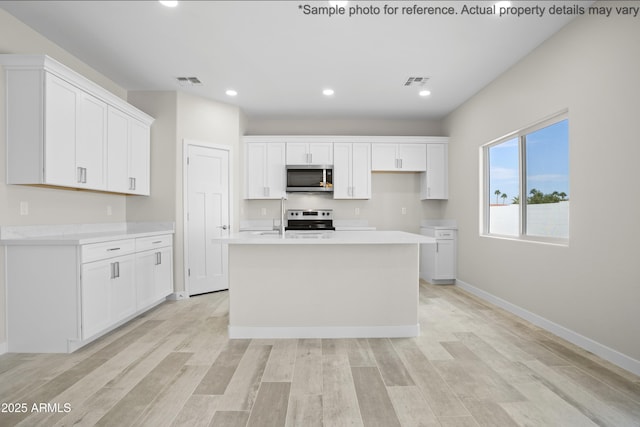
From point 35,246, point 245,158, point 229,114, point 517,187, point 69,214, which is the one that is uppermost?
point 229,114

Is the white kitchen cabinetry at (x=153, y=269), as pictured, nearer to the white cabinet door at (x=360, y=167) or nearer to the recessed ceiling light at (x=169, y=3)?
the recessed ceiling light at (x=169, y=3)

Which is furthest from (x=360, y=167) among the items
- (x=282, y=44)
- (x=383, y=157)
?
(x=282, y=44)

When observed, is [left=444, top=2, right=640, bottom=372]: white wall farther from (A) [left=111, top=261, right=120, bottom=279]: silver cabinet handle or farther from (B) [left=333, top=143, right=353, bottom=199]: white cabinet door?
(A) [left=111, top=261, right=120, bottom=279]: silver cabinet handle

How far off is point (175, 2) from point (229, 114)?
8.49 ft

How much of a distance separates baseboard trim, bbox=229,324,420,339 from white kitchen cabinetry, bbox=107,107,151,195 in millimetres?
2175

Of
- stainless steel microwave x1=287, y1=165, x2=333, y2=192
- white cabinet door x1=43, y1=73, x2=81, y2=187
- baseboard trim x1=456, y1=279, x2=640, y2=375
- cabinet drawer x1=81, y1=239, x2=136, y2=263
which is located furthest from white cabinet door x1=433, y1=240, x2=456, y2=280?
white cabinet door x1=43, y1=73, x2=81, y2=187

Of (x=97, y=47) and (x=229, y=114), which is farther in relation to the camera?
(x=229, y=114)

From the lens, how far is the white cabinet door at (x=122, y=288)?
3332 mm

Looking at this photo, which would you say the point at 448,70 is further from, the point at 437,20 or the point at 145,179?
the point at 145,179

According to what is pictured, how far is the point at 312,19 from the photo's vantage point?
306cm

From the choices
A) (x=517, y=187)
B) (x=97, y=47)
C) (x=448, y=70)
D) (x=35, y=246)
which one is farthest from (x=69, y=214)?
(x=517, y=187)

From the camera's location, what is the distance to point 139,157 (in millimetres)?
4449

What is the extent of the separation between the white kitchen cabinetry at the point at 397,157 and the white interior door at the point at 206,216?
2.45 m

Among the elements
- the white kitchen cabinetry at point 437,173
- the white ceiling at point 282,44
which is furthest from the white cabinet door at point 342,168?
the white kitchen cabinetry at point 437,173
